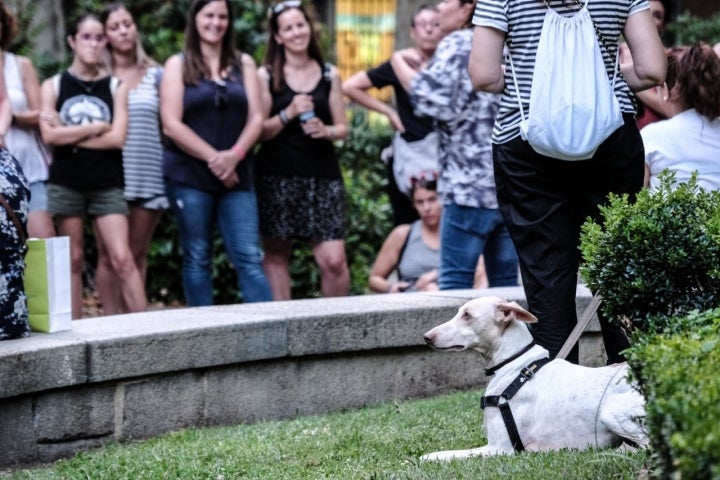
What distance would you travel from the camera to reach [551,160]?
5.07m

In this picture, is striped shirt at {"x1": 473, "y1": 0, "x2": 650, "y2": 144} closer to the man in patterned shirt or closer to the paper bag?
the man in patterned shirt

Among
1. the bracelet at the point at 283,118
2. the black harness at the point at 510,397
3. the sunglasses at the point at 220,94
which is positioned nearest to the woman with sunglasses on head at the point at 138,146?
the sunglasses at the point at 220,94

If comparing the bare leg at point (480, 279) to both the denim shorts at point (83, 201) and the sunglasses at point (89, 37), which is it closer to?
the denim shorts at point (83, 201)

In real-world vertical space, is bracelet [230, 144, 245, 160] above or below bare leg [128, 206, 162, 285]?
above

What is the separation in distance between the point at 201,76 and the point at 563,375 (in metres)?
3.73

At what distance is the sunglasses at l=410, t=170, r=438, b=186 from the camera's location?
8508 millimetres

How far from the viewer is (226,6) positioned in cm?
784

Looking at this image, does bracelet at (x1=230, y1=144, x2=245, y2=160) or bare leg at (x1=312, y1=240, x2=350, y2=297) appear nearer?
bracelet at (x1=230, y1=144, x2=245, y2=160)

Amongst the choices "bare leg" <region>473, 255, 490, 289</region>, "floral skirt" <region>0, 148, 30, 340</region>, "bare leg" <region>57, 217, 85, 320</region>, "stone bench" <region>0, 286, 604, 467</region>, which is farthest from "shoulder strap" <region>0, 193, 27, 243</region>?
"bare leg" <region>473, 255, 490, 289</region>

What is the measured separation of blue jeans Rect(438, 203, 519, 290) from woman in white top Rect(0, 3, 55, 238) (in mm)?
2465

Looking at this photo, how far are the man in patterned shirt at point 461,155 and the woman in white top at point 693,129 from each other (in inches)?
45.9

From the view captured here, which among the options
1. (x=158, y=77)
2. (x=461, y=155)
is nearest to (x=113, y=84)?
(x=158, y=77)

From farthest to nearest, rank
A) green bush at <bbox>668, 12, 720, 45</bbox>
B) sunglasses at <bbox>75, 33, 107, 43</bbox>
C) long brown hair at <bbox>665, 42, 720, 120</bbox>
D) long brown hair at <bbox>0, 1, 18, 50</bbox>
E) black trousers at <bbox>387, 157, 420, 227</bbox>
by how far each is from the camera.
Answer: green bush at <bbox>668, 12, 720, 45</bbox> → black trousers at <bbox>387, 157, 420, 227</bbox> → sunglasses at <bbox>75, 33, 107, 43</bbox> → long brown hair at <bbox>0, 1, 18, 50</bbox> → long brown hair at <bbox>665, 42, 720, 120</bbox>

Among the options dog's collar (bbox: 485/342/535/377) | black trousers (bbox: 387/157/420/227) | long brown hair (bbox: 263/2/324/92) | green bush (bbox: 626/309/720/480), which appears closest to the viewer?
green bush (bbox: 626/309/720/480)
